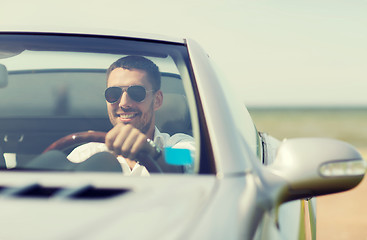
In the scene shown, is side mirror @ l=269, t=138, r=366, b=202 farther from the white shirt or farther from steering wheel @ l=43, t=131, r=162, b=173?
steering wheel @ l=43, t=131, r=162, b=173

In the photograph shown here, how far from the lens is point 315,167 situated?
1675 mm

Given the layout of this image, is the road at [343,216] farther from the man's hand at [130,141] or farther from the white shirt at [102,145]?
the man's hand at [130,141]

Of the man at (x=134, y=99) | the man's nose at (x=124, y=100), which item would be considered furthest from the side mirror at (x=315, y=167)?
the man's nose at (x=124, y=100)

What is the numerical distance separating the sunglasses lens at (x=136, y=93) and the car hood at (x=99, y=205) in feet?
2.86

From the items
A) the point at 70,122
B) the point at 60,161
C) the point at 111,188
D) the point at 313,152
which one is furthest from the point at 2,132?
the point at 313,152

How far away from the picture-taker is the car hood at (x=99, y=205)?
1313mm

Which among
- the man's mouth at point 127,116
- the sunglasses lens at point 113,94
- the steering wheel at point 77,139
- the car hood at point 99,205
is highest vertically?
the sunglasses lens at point 113,94

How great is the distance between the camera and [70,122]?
3.87m

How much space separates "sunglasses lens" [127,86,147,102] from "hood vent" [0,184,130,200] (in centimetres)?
96

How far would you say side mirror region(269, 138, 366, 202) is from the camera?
65.9 inches

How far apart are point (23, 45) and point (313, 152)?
1188 mm

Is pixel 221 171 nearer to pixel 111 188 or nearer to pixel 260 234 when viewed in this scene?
pixel 260 234

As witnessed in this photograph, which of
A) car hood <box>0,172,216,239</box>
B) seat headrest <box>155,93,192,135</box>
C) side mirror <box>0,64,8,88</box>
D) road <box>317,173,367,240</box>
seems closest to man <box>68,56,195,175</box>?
seat headrest <box>155,93,192,135</box>

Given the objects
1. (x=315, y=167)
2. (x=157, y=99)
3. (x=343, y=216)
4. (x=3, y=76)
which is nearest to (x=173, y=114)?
(x=157, y=99)
